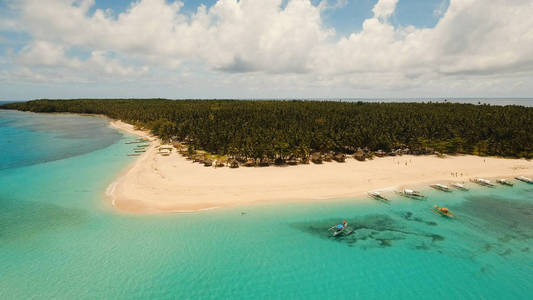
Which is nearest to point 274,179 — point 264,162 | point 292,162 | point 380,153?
point 264,162

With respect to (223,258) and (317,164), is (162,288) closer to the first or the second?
(223,258)

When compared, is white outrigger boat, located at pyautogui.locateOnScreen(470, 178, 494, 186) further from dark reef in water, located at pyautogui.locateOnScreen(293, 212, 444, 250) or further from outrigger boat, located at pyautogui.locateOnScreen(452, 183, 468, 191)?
dark reef in water, located at pyautogui.locateOnScreen(293, 212, 444, 250)

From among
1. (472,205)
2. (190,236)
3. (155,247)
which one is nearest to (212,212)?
(190,236)

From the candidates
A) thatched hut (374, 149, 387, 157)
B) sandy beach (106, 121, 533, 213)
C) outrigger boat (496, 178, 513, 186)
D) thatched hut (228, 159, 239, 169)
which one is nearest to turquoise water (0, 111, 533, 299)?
sandy beach (106, 121, 533, 213)

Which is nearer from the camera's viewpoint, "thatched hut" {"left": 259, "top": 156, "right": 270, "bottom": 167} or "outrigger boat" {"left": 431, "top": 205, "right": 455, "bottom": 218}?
"outrigger boat" {"left": 431, "top": 205, "right": 455, "bottom": 218}

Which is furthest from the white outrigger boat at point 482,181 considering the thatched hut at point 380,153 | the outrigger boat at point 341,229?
the outrigger boat at point 341,229

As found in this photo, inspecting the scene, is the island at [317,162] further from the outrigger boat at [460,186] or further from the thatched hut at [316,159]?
the outrigger boat at [460,186]

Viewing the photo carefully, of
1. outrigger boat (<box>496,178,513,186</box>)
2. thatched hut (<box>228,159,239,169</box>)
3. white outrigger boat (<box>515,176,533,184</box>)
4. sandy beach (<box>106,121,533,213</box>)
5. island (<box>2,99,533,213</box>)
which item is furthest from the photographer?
thatched hut (<box>228,159,239,169</box>)
